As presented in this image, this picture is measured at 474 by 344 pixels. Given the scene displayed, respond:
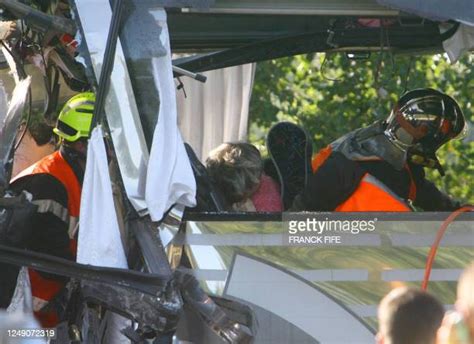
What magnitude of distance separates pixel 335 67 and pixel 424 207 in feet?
21.4

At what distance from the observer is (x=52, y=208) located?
6438 millimetres

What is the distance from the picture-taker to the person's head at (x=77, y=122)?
6699 mm

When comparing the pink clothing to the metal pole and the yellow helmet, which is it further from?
the metal pole

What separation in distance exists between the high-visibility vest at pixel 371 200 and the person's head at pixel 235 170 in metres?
0.60

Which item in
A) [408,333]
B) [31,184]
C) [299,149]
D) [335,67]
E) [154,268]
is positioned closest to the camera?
[408,333]

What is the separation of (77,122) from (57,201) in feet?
→ 1.35

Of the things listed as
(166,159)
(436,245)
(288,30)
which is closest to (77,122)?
(166,159)

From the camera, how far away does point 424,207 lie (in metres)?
7.34

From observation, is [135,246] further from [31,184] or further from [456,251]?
[456,251]

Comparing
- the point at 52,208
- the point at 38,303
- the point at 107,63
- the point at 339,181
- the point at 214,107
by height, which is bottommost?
the point at 38,303

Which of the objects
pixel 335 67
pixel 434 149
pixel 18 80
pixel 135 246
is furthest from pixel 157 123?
pixel 335 67

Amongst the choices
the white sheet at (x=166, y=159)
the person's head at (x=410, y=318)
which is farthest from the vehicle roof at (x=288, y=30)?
the person's head at (x=410, y=318)

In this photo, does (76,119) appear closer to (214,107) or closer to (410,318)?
(214,107)

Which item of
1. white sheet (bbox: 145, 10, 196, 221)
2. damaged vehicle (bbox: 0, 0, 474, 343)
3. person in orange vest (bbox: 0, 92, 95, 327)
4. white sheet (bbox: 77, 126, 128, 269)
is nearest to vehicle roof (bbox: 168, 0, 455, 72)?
damaged vehicle (bbox: 0, 0, 474, 343)
